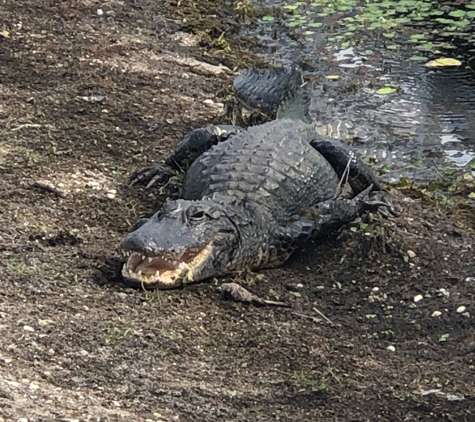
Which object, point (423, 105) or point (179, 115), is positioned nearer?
point (179, 115)

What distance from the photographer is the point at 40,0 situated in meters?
8.78

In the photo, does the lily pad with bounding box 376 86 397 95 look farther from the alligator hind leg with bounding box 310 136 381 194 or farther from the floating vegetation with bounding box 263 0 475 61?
the alligator hind leg with bounding box 310 136 381 194

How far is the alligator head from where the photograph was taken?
412 centimetres

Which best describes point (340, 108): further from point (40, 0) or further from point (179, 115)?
point (40, 0)

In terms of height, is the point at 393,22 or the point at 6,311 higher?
the point at 6,311

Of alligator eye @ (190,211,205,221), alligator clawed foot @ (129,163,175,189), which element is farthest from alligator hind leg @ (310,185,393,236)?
alligator clawed foot @ (129,163,175,189)

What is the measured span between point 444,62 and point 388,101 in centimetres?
100

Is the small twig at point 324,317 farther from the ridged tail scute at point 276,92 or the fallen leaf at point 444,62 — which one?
the fallen leaf at point 444,62

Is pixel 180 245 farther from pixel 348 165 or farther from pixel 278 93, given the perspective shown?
pixel 278 93

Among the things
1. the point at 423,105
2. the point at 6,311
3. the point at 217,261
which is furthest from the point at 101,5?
the point at 6,311

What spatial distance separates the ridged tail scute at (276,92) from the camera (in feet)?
21.0

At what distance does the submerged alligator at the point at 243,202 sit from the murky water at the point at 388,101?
91 cm

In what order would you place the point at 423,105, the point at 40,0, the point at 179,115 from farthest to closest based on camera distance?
the point at 40,0 < the point at 423,105 < the point at 179,115

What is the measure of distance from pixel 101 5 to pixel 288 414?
668 centimetres
